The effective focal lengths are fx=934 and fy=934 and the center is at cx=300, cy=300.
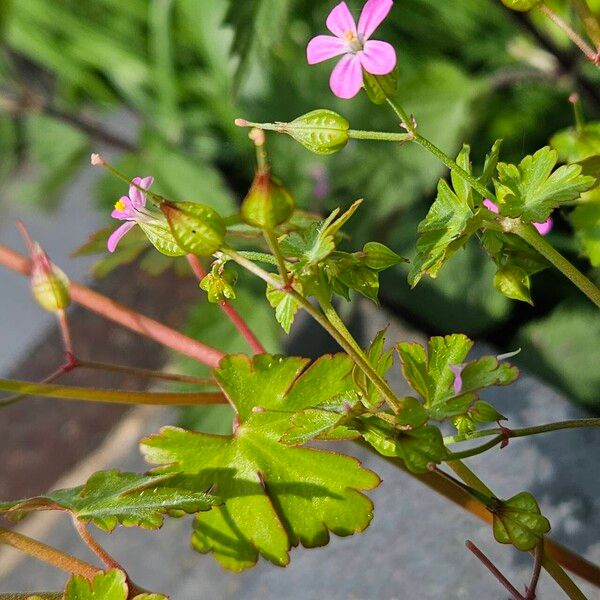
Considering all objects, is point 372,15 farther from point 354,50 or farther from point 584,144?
point 584,144

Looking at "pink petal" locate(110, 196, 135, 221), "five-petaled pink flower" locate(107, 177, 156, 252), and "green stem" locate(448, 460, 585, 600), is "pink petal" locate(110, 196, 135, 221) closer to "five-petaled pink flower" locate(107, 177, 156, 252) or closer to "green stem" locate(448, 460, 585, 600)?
"five-petaled pink flower" locate(107, 177, 156, 252)

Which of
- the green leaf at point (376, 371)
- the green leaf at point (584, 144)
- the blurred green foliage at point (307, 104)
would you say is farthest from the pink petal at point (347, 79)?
the blurred green foliage at point (307, 104)

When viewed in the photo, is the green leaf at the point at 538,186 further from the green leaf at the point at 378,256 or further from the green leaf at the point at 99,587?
the green leaf at the point at 99,587

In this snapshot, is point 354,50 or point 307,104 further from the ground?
point 354,50

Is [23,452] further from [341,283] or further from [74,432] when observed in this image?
[341,283]

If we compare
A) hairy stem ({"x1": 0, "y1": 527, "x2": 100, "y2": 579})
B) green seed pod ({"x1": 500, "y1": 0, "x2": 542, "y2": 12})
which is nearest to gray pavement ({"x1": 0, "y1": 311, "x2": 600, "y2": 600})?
hairy stem ({"x1": 0, "y1": 527, "x2": 100, "y2": 579})

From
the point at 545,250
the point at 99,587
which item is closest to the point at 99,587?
the point at 99,587
